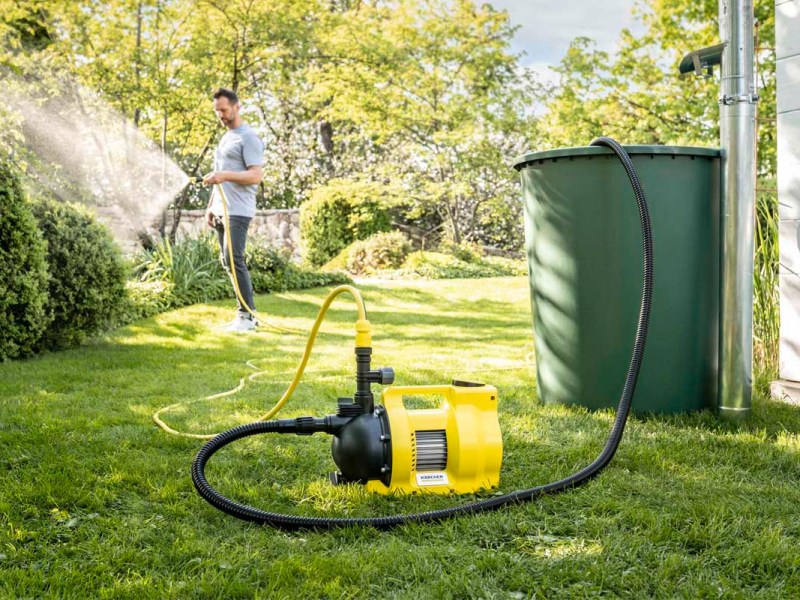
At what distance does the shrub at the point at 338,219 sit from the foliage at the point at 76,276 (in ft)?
20.5

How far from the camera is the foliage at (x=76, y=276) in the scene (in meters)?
4.07

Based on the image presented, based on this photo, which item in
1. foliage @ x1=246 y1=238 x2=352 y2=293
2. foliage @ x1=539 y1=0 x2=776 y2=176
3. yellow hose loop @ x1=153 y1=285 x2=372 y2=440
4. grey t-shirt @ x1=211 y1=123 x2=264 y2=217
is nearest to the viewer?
yellow hose loop @ x1=153 y1=285 x2=372 y2=440

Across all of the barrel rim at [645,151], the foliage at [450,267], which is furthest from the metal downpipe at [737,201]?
the foliage at [450,267]

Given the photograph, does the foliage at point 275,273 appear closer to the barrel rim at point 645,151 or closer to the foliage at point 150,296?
the foliage at point 150,296

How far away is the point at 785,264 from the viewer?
8.77ft

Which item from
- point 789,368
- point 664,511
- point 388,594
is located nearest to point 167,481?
point 388,594

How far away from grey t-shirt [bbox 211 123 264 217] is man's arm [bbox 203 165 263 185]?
0.15ft

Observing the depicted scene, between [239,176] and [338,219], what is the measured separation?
19.6 ft

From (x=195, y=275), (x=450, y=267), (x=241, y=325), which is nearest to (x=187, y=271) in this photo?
(x=195, y=275)

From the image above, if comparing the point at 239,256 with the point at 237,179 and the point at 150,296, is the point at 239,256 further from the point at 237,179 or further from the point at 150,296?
the point at 150,296

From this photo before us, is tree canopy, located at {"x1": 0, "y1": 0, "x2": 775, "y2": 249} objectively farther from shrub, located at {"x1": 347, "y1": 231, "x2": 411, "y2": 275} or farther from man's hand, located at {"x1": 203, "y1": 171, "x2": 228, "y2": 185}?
man's hand, located at {"x1": 203, "y1": 171, "x2": 228, "y2": 185}

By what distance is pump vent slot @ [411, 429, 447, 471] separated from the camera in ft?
5.96

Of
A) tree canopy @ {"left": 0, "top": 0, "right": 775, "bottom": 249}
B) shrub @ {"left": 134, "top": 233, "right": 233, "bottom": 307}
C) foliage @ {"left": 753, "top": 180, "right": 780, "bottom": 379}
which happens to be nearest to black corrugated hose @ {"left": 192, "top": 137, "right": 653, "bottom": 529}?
foliage @ {"left": 753, "top": 180, "right": 780, "bottom": 379}

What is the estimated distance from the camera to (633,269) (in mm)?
2418
